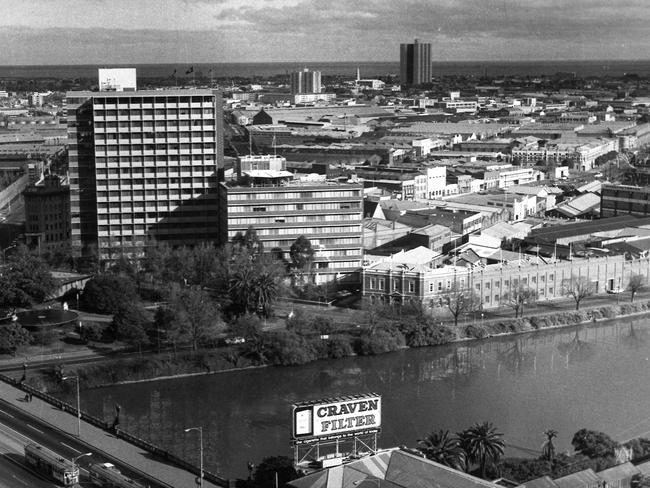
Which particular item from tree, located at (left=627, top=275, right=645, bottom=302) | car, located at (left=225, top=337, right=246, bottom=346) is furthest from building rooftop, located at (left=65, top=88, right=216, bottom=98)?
tree, located at (left=627, top=275, right=645, bottom=302)

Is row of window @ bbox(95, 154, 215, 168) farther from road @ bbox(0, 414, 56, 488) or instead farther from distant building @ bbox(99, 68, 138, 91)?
road @ bbox(0, 414, 56, 488)

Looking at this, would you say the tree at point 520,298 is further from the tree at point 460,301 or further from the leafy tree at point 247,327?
the leafy tree at point 247,327

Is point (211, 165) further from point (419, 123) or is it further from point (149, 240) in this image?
point (419, 123)

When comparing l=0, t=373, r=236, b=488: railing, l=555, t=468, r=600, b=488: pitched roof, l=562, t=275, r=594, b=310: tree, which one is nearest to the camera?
l=555, t=468, r=600, b=488: pitched roof

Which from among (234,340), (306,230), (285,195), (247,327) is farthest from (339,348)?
(285,195)

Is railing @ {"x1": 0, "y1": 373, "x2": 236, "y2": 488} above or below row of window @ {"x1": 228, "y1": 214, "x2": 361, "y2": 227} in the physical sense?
below

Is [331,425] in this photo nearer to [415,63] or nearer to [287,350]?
[287,350]

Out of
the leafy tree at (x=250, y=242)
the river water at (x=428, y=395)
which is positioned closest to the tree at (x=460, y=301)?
the river water at (x=428, y=395)
